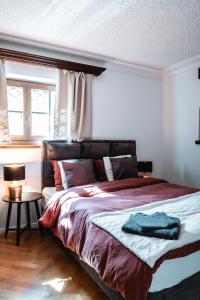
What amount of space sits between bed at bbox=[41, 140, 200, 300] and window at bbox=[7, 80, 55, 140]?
0.59 meters

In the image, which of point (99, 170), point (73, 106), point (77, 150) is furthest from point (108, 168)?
point (73, 106)

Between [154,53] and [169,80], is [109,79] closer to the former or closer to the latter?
[154,53]

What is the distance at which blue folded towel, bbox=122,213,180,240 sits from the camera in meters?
1.43

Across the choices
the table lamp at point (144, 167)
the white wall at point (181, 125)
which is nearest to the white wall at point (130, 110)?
the white wall at point (181, 125)

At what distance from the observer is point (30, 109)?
10.6ft

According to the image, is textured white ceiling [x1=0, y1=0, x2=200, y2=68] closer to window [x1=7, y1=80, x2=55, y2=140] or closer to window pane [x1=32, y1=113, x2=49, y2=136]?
window [x1=7, y1=80, x2=55, y2=140]

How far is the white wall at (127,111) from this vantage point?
358cm

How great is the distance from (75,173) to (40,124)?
1013 millimetres

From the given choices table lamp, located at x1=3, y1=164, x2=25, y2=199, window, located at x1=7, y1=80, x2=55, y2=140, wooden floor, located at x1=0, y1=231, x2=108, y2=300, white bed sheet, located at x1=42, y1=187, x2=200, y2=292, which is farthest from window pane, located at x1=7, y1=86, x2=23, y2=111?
white bed sheet, located at x1=42, y1=187, x2=200, y2=292

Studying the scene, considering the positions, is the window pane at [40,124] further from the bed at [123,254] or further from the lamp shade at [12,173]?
the lamp shade at [12,173]

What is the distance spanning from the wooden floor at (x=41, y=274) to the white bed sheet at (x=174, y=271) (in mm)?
671

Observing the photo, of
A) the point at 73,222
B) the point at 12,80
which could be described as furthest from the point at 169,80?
the point at 73,222

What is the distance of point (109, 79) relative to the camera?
12.1 feet

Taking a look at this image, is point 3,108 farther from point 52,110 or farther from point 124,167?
point 124,167
